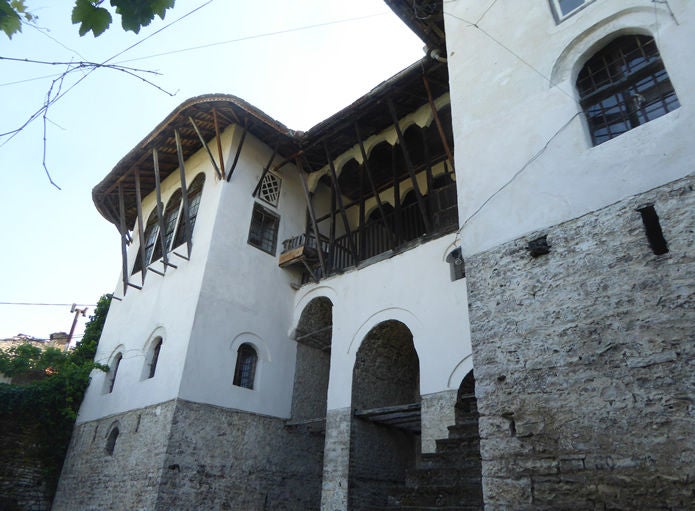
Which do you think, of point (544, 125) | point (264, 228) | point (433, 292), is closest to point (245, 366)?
point (264, 228)

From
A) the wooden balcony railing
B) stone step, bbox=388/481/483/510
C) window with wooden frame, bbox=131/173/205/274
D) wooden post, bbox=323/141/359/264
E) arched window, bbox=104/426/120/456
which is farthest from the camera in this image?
window with wooden frame, bbox=131/173/205/274

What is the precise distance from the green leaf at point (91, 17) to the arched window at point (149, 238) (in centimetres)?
1112

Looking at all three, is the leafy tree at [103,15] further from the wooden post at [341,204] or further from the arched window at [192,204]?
the arched window at [192,204]

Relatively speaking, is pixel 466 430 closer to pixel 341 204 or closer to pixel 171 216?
pixel 341 204

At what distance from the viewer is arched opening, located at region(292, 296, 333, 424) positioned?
35.3ft

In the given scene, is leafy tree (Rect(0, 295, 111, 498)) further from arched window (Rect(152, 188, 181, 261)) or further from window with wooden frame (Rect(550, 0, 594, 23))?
window with wooden frame (Rect(550, 0, 594, 23))

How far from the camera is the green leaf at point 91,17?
7.57ft

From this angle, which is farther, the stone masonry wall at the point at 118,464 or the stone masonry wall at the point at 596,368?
the stone masonry wall at the point at 118,464

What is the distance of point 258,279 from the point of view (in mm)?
10969

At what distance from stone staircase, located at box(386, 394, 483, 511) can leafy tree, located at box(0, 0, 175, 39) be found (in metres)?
4.85

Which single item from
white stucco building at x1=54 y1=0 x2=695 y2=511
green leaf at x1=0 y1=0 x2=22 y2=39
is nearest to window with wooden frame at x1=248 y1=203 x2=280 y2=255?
white stucco building at x1=54 y1=0 x2=695 y2=511

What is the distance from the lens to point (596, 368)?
12.4 feet

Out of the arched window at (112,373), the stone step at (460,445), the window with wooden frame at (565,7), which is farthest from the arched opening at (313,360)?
the window with wooden frame at (565,7)

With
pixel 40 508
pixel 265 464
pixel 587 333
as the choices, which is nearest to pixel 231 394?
pixel 265 464
